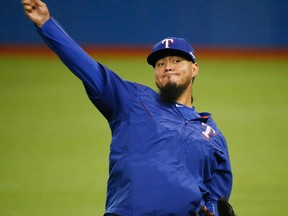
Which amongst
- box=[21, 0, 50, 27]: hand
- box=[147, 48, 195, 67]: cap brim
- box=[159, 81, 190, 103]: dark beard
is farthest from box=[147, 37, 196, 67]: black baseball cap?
box=[21, 0, 50, 27]: hand

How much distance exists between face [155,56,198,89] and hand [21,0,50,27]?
833 mm

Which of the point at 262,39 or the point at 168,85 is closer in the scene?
the point at 168,85

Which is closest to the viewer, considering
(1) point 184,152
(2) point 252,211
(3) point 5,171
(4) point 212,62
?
(1) point 184,152

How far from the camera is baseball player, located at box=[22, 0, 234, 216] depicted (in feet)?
9.91

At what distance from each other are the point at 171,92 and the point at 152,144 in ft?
1.32

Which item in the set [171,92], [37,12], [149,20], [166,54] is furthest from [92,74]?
[149,20]

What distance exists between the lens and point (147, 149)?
10.3 feet

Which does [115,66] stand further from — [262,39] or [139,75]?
[262,39]

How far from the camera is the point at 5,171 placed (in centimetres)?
577

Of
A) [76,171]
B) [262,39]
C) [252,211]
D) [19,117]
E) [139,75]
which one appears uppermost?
[262,39]

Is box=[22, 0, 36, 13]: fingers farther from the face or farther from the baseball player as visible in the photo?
the face

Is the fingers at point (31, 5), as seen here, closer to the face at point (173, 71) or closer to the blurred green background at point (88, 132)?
the face at point (173, 71)

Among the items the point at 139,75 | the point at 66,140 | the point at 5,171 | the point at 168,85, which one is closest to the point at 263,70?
the point at 139,75

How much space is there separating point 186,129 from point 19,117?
3.55 meters
